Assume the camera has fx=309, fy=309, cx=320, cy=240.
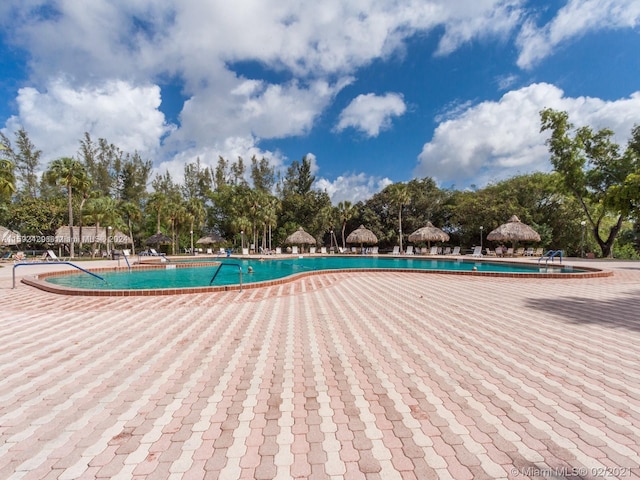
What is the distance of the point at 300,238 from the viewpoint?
1249 inches

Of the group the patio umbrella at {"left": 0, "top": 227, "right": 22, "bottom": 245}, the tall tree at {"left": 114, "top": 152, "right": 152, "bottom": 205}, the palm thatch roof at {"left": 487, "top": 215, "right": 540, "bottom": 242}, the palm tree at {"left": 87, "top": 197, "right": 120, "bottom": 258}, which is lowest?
the palm thatch roof at {"left": 487, "top": 215, "right": 540, "bottom": 242}

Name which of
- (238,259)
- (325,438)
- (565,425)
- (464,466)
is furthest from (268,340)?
(238,259)

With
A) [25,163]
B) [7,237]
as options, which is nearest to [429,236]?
[7,237]

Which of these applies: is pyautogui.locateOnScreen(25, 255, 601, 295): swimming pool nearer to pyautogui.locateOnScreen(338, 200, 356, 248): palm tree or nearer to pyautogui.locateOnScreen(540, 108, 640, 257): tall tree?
pyautogui.locateOnScreen(540, 108, 640, 257): tall tree

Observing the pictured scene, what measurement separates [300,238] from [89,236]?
2152 cm

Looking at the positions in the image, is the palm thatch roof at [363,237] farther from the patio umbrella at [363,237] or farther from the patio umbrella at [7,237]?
the patio umbrella at [7,237]

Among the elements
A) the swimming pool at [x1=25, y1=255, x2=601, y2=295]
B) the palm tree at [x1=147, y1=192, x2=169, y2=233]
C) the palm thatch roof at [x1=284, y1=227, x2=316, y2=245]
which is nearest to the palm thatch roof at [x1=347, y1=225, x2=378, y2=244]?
the palm thatch roof at [x1=284, y1=227, x2=316, y2=245]

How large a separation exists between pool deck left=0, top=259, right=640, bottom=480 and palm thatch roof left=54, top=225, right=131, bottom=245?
29704 mm

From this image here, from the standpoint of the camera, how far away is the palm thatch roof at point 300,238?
103ft

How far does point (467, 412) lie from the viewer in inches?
95.8

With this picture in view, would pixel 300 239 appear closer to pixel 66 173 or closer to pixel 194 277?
pixel 194 277

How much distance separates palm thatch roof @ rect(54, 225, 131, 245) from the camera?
29.4 metres

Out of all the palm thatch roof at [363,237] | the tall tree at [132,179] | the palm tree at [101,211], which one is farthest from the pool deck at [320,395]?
the tall tree at [132,179]

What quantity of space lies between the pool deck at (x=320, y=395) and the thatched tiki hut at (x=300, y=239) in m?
25.8
